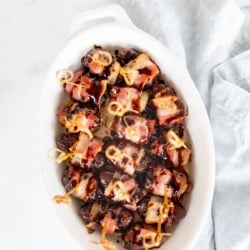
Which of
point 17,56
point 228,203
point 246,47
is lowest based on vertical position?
point 228,203

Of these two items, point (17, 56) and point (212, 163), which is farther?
point (17, 56)

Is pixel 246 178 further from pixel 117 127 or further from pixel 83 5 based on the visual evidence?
pixel 83 5

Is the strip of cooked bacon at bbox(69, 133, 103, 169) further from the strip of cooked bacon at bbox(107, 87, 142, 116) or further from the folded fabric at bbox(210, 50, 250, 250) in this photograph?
the folded fabric at bbox(210, 50, 250, 250)

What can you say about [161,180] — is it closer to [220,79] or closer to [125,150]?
[125,150]

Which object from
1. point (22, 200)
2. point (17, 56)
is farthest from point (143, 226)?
point (17, 56)

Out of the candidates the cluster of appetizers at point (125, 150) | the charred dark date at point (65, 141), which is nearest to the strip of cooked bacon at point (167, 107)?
the cluster of appetizers at point (125, 150)

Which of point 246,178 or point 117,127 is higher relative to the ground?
point 117,127
